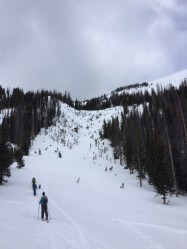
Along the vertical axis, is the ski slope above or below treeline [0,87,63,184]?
below

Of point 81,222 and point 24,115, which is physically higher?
point 24,115

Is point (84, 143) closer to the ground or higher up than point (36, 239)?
higher up

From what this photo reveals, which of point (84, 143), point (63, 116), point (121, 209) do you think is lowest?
point (121, 209)

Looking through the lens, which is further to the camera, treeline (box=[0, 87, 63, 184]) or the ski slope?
treeline (box=[0, 87, 63, 184])

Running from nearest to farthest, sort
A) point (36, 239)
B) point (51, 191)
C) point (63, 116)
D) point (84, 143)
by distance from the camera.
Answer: point (36, 239)
point (51, 191)
point (84, 143)
point (63, 116)

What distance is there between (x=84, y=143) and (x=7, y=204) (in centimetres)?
6695

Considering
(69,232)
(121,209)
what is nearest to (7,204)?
(69,232)

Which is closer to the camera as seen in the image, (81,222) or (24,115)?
(81,222)

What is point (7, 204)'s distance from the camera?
684 inches

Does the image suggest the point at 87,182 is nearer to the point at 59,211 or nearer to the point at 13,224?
the point at 59,211

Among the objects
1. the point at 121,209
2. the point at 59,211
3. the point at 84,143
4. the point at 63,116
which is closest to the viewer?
the point at 59,211

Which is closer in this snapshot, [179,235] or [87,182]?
[179,235]

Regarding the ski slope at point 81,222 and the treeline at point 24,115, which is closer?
the ski slope at point 81,222

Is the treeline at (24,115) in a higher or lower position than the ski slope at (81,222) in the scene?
higher
